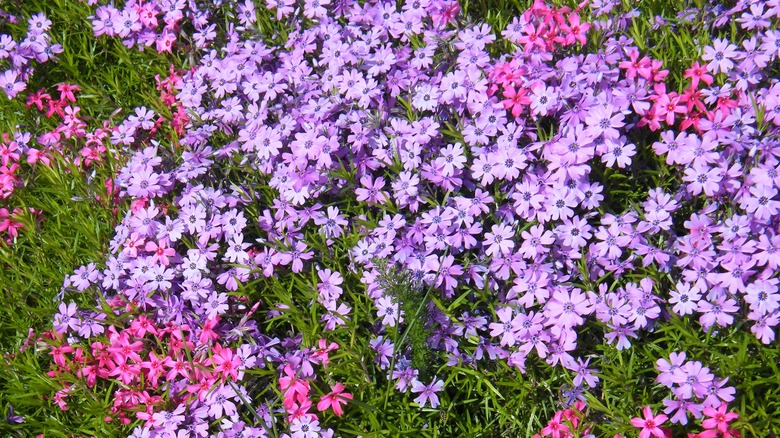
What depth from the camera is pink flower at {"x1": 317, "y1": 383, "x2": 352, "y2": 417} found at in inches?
129

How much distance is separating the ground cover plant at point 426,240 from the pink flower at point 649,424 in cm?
1

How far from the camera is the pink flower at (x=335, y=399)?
10.8 ft

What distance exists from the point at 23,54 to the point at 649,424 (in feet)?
13.2

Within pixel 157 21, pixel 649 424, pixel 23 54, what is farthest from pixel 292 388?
pixel 23 54

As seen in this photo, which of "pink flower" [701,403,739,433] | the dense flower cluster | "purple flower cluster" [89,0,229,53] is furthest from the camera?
"purple flower cluster" [89,0,229,53]

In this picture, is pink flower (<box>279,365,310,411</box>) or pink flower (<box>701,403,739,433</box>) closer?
pink flower (<box>701,403,739,433</box>)

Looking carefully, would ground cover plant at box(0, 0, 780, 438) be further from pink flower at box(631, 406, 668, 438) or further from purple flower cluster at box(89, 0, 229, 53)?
purple flower cluster at box(89, 0, 229, 53)

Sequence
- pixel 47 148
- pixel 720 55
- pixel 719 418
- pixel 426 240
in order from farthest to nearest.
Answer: pixel 47 148
pixel 720 55
pixel 426 240
pixel 719 418

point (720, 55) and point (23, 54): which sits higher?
point (23, 54)

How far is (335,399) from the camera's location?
331 cm

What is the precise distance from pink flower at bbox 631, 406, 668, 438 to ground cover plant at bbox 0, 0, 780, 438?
0.5 inches

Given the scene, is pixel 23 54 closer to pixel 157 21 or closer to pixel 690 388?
pixel 157 21

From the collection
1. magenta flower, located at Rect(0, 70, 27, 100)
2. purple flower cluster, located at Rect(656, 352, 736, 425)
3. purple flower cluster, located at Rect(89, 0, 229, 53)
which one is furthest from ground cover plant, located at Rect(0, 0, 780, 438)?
Result: magenta flower, located at Rect(0, 70, 27, 100)

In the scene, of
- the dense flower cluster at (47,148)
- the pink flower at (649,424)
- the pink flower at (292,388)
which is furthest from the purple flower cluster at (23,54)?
the pink flower at (649,424)
